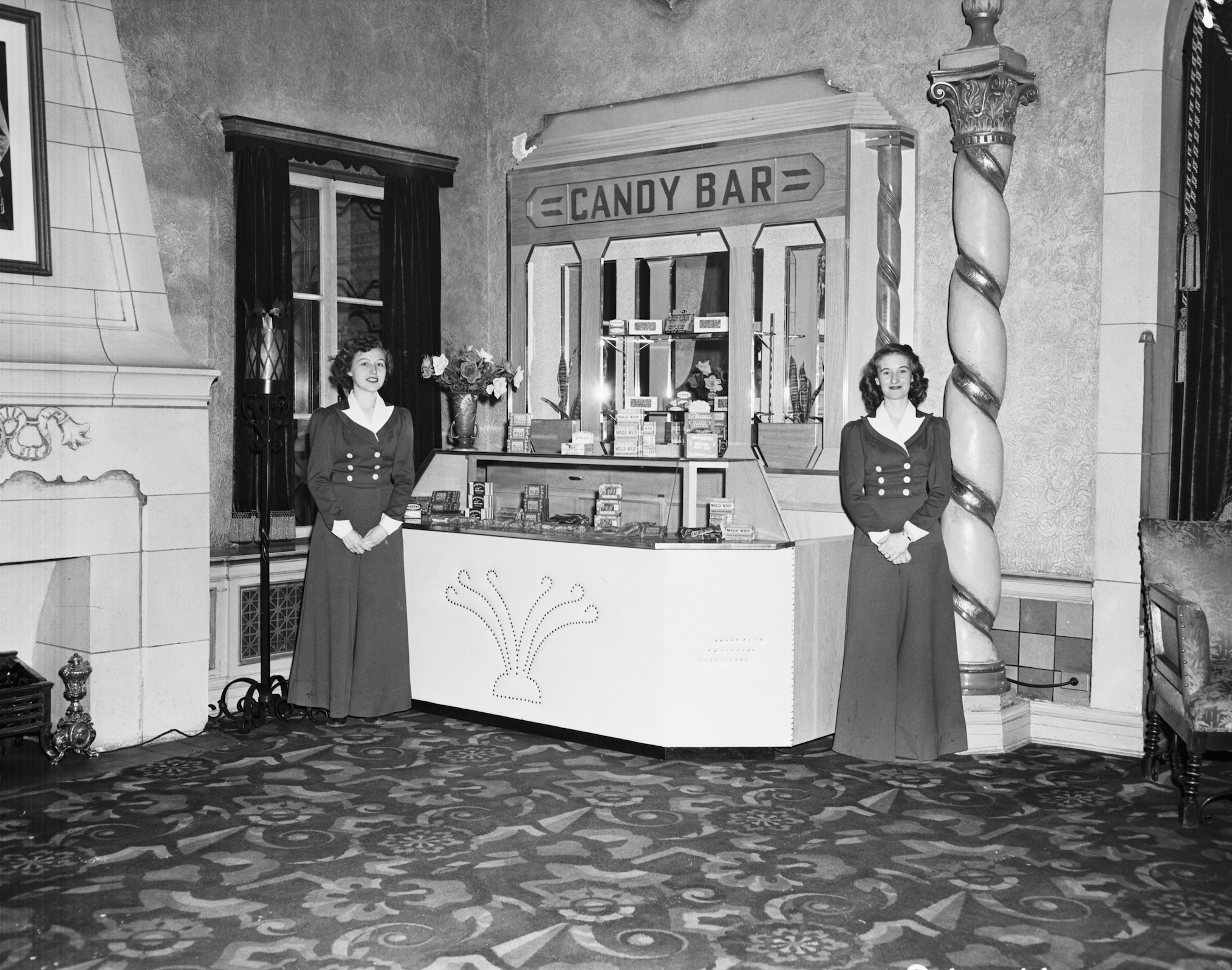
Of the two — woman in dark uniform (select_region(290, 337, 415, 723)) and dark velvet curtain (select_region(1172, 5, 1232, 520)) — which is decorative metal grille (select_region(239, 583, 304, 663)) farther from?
dark velvet curtain (select_region(1172, 5, 1232, 520))

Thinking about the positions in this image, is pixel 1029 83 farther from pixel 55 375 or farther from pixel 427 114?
pixel 55 375

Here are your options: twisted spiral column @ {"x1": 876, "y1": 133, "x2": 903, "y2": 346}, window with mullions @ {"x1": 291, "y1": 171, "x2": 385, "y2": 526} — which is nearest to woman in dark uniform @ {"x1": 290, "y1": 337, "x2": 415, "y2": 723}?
window with mullions @ {"x1": 291, "y1": 171, "x2": 385, "y2": 526}

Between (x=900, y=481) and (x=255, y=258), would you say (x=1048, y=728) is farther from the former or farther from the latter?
(x=255, y=258)

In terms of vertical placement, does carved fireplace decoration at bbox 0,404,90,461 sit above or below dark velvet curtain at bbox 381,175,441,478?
below

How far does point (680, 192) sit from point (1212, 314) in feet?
8.77

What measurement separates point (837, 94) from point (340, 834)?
4.13 meters

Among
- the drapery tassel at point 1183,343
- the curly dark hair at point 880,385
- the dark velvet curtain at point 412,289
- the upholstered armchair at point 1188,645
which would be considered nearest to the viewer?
the upholstered armchair at point 1188,645

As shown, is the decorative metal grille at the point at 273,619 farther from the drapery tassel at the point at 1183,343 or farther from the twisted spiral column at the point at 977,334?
the drapery tassel at the point at 1183,343

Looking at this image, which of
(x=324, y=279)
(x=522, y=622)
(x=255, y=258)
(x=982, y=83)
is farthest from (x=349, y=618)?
(x=982, y=83)

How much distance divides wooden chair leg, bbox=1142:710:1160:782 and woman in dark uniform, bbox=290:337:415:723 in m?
3.19

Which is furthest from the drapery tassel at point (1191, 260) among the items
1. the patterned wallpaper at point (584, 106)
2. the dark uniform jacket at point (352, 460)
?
the dark uniform jacket at point (352, 460)

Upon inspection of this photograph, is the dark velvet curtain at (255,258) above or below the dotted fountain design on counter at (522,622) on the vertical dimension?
above

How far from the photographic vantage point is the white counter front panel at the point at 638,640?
5.11 m

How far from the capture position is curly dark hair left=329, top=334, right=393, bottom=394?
220 inches
